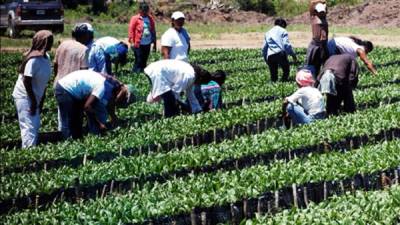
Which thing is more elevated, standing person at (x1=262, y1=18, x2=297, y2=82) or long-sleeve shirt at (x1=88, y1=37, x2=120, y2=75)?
long-sleeve shirt at (x1=88, y1=37, x2=120, y2=75)

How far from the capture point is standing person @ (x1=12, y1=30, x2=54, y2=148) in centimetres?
1094

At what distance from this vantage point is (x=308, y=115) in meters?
12.1

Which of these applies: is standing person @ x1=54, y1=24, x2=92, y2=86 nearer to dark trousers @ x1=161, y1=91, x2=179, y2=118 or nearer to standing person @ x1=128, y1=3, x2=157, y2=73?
dark trousers @ x1=161, y1=91, x2=179, y2=118

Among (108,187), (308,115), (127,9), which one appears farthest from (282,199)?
(127,9)

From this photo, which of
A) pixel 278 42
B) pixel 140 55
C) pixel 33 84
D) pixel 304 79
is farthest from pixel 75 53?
pixel 140 55

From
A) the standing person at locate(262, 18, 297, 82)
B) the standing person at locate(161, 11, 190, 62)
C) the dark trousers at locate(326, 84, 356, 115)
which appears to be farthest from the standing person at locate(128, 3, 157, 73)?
the dark trousers at locate(326, 84, 356, 115)

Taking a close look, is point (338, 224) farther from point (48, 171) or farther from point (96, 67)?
point (96, 67)

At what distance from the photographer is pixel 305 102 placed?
11992 mm

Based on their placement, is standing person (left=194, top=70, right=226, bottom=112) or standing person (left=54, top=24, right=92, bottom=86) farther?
standing person (left=194, top=70, right=226, bottom=112)

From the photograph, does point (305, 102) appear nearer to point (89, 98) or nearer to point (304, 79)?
point (304, 79)

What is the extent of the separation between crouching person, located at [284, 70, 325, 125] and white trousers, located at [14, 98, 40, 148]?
354cm

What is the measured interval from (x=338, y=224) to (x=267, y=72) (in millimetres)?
13307

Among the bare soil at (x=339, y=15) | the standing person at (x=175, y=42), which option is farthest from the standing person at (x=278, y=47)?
the bare soil at (x=339, y=15)

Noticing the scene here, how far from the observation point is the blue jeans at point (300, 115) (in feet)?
39.8
